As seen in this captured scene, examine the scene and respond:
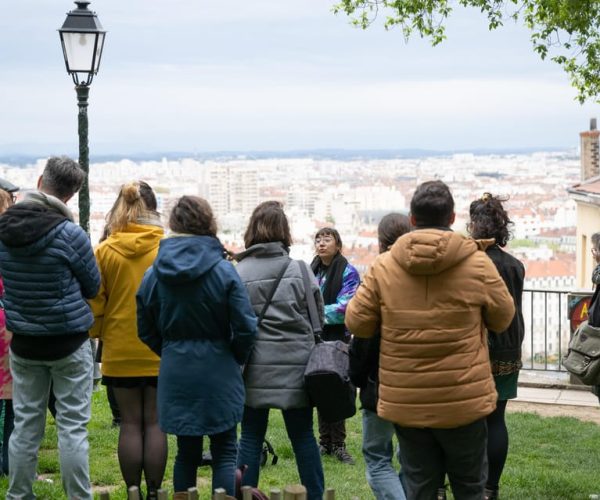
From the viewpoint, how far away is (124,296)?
5.66 m

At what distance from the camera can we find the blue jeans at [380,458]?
5.35 m

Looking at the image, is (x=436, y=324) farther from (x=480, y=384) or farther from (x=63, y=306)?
(x=63, y=306)

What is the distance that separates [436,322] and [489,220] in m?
1.47

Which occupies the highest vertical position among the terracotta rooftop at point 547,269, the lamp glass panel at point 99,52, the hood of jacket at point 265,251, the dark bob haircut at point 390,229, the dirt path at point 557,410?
the lamp glass panel at point 99,52

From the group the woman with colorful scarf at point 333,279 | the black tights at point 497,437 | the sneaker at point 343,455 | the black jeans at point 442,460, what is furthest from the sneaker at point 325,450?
the black jeans at point 442,460

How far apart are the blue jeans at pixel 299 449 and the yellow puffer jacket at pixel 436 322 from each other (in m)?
1.16

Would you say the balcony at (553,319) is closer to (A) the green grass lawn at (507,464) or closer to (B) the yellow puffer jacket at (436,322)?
(A) the green grass lawn at (507,464)

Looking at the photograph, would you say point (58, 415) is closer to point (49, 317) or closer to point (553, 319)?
point (49, 317)

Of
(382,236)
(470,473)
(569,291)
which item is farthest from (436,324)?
(569,291)

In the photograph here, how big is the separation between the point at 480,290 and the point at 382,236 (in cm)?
113

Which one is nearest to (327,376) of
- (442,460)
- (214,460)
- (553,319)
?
(214,460)

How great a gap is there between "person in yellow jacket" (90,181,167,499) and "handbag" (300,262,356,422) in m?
0.95

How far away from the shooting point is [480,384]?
4.53 meters

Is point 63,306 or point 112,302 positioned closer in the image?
point 63,306
